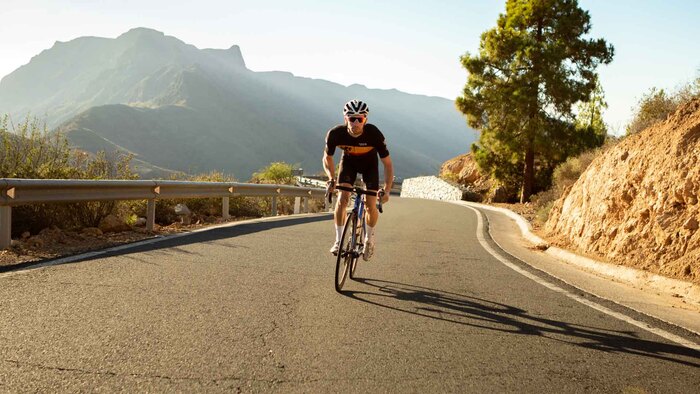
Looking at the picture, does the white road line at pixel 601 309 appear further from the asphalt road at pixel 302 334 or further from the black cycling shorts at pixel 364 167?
the black cycling shorts at pixel 364 167

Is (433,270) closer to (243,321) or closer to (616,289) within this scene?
(616,289)

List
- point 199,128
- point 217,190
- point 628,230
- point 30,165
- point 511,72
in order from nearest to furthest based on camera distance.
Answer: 1. point 628,230
2. point 30,165
3. point 217,190
4. point 511,72
5. point 199,128

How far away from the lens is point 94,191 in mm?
9180

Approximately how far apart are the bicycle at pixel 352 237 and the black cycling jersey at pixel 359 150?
235mm

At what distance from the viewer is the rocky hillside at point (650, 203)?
7.77m

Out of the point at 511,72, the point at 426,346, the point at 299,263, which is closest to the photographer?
the point at 426,346

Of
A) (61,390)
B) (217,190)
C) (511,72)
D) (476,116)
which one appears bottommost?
(61,390)

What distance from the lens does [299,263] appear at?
7.98 meters

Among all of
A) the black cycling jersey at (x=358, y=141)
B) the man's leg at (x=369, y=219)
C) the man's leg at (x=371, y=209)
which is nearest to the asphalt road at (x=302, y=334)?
the man's leg at (x=369, y=219)

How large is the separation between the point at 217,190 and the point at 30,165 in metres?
4.78

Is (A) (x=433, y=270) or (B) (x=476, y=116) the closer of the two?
(A) (x=433, y=270)

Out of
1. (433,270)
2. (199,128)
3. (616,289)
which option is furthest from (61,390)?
(199,128)

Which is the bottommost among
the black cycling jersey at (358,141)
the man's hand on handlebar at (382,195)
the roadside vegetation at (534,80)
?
the man's hand on handlebar at (382,195)

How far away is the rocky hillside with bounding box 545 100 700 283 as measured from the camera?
7.77 m
